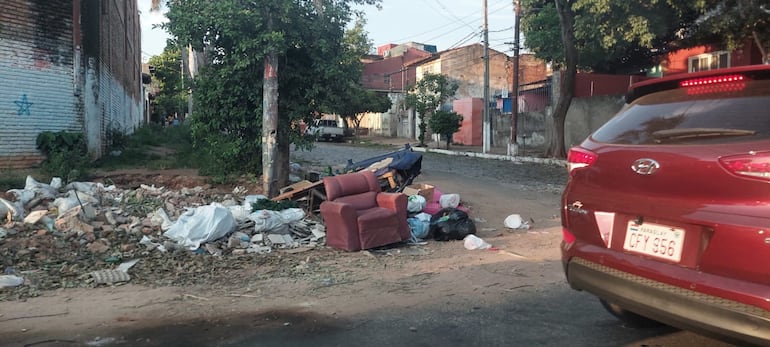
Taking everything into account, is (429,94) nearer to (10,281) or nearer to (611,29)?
(611,29)

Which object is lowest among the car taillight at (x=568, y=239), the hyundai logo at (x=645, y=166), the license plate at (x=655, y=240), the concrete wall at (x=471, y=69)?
the car taillight at (x=568, y=239)

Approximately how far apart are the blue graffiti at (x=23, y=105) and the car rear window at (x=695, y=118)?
474 inches

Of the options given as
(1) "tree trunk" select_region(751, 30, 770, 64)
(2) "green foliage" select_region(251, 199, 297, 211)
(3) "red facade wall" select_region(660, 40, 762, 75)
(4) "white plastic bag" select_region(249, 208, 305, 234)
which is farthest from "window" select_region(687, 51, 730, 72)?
(4) "white plastic bag" select_region(249, 208, 305, 234)

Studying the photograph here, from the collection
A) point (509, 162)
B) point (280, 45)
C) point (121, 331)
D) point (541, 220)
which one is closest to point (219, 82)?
point (280, 45)

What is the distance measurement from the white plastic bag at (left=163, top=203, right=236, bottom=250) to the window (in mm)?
18219

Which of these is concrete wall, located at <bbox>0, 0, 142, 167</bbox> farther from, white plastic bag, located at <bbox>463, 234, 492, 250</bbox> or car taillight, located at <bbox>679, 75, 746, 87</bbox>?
car taillight, located at <bbox>679, 75, 746, 87</bbox>

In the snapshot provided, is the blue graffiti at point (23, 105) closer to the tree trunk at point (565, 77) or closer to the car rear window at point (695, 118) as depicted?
the car rear window at point (695, 118)

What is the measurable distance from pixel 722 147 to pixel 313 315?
9.97 ft

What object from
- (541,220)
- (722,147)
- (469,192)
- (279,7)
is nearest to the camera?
(722,147)

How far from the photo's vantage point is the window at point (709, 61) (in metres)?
19.2

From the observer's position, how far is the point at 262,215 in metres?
7.47

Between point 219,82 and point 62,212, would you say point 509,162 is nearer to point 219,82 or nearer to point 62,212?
point 219,82

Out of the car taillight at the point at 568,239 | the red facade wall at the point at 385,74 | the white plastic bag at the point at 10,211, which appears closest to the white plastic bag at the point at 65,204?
the white plastic bag at the point at 10,211

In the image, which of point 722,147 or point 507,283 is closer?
point 722,147
